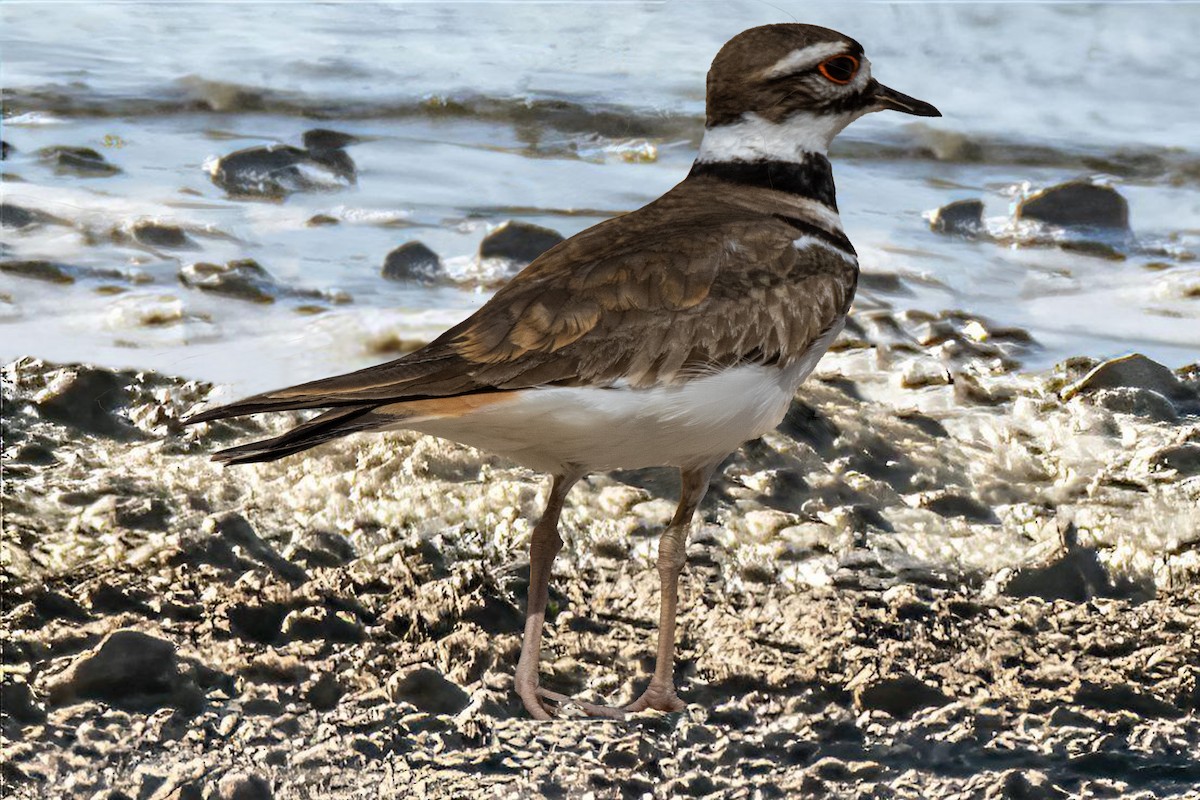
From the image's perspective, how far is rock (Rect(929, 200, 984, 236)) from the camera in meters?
7.65

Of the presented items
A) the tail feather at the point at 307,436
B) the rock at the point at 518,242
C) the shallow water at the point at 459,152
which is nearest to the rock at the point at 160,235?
the shallow water at the point at 459,152

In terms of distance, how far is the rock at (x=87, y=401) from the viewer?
504 cm

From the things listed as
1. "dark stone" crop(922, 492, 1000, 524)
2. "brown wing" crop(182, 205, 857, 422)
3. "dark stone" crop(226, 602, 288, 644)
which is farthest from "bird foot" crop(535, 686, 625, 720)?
"dark stone" crop(922, 492, 1000, 524)

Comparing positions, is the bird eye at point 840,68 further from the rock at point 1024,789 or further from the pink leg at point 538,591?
the rock at point 1024,789

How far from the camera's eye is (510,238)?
701cm

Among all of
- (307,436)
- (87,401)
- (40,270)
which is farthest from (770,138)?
(40,270)

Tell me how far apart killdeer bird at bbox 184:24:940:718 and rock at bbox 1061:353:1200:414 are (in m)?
1.63

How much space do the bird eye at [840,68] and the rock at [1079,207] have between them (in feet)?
12.1

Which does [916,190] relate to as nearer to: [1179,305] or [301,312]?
[1179,305]

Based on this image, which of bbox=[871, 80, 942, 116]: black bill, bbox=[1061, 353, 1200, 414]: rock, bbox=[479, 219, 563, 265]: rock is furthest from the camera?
bbox=[479, 219, 563, 265]: rock

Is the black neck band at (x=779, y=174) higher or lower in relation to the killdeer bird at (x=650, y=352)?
higher

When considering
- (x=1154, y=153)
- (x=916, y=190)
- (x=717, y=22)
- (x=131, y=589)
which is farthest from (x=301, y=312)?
(x=1154, y=153)

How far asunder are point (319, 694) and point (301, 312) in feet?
9.75

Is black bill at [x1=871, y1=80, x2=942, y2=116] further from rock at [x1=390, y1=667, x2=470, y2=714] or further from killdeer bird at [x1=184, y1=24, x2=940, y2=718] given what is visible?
rock at [x1=390, y1=667, x2=470, y2=714]
